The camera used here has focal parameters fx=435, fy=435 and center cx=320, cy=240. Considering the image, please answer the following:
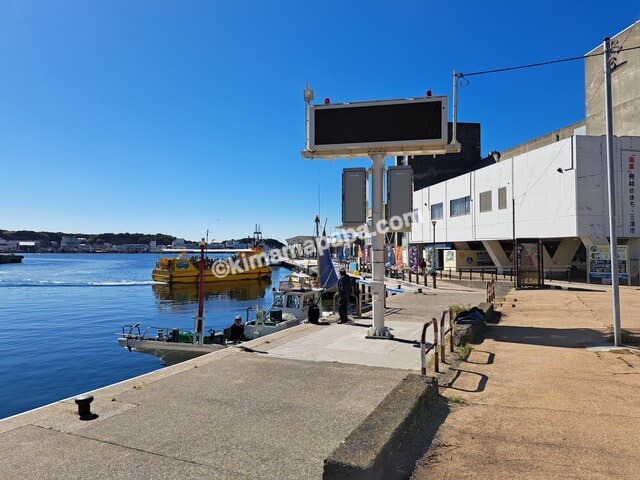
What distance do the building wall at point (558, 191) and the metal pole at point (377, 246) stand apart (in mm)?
22287

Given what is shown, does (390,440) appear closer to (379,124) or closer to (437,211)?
(379,124)

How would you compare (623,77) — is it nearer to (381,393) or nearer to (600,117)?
(600,117)

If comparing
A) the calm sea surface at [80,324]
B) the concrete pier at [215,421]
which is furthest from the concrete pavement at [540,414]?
the calm sea surface at [80,324]

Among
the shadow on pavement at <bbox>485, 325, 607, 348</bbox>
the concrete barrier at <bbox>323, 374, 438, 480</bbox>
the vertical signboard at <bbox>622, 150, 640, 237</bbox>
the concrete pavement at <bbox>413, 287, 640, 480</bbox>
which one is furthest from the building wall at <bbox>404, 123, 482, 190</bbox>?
the concrete barrier at <bbox>323, 374, 438, 480</bbox>

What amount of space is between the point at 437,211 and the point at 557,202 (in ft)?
64.4

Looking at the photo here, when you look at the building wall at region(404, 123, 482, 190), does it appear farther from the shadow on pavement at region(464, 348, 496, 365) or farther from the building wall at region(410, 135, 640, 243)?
the shadow on pavement at region(464, 348, 496, 365)

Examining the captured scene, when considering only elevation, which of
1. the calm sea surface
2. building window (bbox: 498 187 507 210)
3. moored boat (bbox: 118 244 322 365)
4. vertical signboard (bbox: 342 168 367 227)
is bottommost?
the calm sea surface

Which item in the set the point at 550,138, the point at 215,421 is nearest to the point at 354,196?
the point at 215,421

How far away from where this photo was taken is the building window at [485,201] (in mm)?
39125

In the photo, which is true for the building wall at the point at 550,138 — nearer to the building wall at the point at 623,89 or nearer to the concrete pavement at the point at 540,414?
the building wall at the point at 623,89

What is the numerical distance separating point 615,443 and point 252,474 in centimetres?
396

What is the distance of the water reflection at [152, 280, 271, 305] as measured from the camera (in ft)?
145

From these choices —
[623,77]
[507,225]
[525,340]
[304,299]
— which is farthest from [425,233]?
[525,340]

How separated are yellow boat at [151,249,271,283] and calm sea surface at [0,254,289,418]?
183cm
